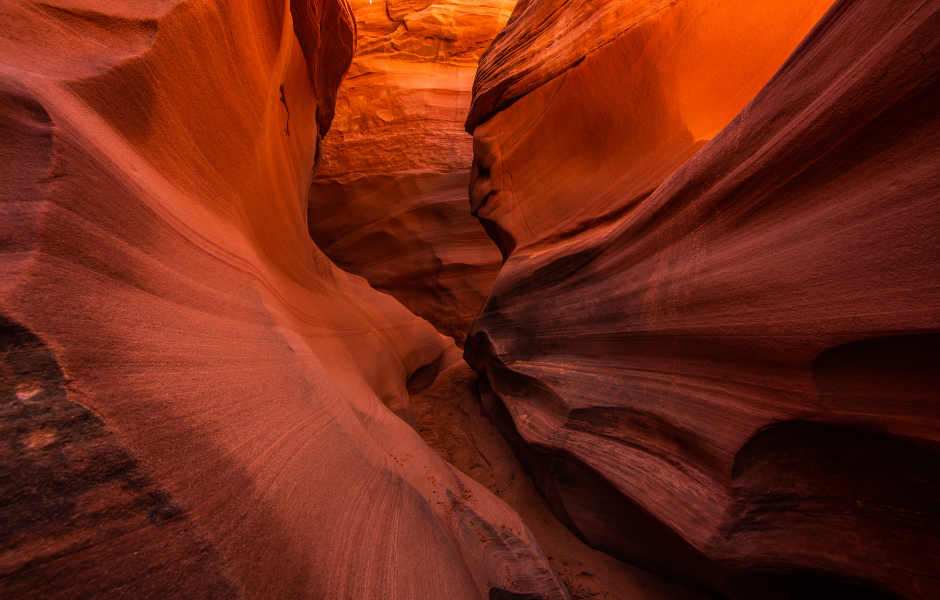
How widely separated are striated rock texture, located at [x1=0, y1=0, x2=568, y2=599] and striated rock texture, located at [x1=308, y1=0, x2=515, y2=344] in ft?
12.5

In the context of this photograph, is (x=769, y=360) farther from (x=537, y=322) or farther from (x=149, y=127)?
(x=149, y=127)

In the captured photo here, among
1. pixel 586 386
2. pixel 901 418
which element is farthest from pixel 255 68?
pixel 901 418

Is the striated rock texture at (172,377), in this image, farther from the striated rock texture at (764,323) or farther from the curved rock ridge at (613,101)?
the curved rock ridge at (613,101)

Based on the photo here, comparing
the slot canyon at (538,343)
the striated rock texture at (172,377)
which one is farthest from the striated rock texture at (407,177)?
the striated rock texture at (172,377)

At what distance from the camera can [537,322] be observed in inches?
99.2

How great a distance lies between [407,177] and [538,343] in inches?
165

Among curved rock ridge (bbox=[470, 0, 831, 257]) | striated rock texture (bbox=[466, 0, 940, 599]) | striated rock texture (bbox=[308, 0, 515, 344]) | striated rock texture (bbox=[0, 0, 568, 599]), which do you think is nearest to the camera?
striated rock texture (bbox=[0, 0, 568, 599])

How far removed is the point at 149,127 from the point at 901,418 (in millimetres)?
2368

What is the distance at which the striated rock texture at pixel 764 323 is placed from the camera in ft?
3.06

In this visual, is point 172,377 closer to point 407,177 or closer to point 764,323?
point 764,323

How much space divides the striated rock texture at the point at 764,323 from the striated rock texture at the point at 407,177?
3.66m

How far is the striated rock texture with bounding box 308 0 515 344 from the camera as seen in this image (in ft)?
19.1

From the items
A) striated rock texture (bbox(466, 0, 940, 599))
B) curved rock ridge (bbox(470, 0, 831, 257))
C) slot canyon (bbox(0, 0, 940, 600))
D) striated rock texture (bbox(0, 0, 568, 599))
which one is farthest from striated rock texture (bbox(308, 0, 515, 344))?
striated rock texture (bbox(0, 0, 568, 599))

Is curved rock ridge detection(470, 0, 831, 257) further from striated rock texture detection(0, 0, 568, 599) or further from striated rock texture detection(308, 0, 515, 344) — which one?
striated rock texture detection(308, 0, 515, 344)
